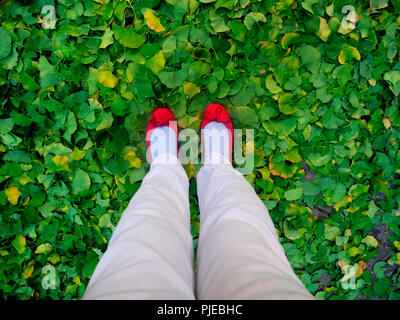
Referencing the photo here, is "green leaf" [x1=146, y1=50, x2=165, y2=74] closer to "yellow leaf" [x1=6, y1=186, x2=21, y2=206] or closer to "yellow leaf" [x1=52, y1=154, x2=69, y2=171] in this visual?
"yellow leaf" [x1=52, y1=154, x2=69, y2=171]

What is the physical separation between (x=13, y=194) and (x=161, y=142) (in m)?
0.55

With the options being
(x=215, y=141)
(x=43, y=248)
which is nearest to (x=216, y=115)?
(x=215, y=141)

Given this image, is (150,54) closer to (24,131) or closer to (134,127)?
(134,127)

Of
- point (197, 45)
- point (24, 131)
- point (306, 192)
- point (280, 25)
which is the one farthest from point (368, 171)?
point (24, 131)

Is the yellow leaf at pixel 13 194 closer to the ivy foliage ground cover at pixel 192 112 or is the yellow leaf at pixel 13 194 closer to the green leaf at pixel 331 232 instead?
the ivy foliage ground cover at pixel 192 112

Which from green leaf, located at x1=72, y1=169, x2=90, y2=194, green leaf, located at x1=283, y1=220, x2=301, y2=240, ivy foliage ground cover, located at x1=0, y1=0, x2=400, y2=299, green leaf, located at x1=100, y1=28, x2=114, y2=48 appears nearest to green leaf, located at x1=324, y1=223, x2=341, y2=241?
ivy foliage ground cover, located at x1=0, y1=0, x2=400, y2=299

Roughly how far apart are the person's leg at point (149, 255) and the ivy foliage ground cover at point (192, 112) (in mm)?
338

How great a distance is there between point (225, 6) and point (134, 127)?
477 mm

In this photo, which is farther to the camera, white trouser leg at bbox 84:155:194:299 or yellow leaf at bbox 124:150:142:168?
yellow leaf at bbox 124:150:142:168

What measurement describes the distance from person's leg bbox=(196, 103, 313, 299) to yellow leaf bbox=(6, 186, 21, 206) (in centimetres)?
68

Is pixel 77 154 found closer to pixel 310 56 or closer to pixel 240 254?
pixel 240 254

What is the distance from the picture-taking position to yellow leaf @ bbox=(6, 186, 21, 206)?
88 centimetres

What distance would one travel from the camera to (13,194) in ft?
2.88

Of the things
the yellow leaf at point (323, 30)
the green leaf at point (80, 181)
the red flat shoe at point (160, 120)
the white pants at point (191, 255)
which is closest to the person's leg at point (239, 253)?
the white pants at point (191, 255)
